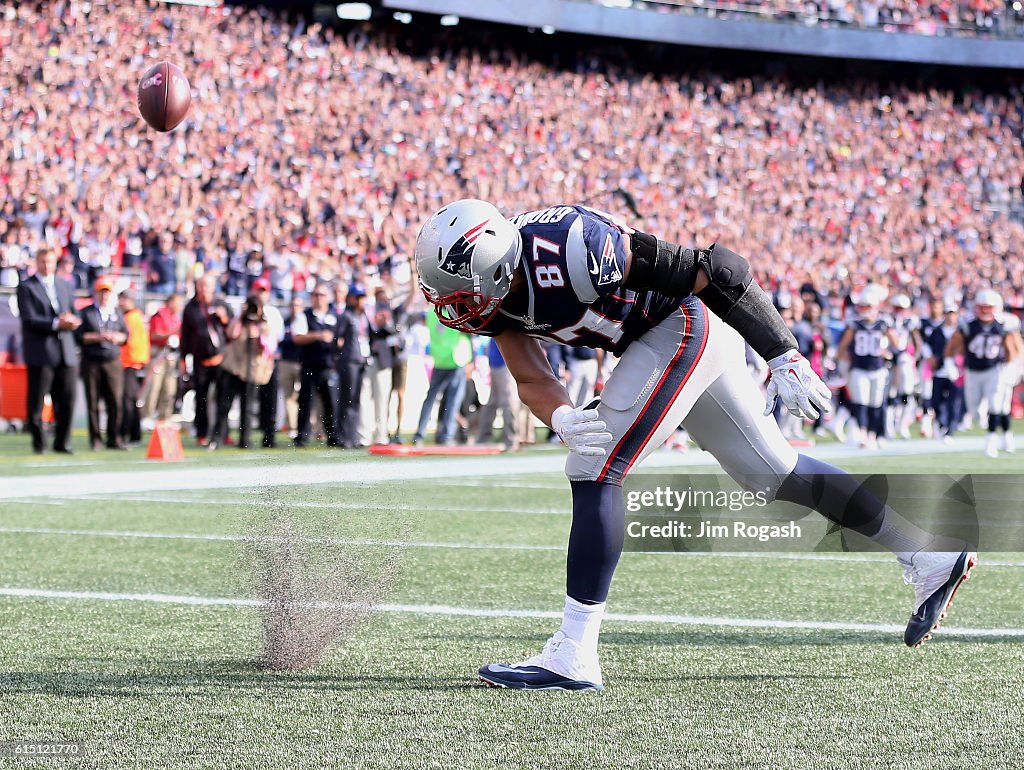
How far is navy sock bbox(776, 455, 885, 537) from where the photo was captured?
4125mm

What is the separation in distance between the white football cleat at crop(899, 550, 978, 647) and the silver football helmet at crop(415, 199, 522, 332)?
58.8 inches

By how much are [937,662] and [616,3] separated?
2792 centimetres

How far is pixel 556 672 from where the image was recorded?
3.77 meters

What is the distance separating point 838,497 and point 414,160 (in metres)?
19.7

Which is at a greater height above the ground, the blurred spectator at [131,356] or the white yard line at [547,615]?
the white yard line at [547,615]

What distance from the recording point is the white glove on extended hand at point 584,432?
382 centimetres

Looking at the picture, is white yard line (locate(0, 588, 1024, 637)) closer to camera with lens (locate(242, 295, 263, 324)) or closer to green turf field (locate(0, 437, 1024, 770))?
green turf field (locate(0, 437, 1024, 770))

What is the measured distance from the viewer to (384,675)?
395 centimetres

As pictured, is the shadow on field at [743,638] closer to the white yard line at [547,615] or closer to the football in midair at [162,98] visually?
the white yard line at [547,615]

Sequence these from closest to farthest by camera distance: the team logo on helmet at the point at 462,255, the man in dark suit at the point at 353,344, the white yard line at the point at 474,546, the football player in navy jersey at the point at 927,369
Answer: the team logo on helmet at the point at 462,255 < the white yard line at the point at 474,546 < the man in dark suit at the point at 353,344 < the football player in navy jersey at the point at 927,369

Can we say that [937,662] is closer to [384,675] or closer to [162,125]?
[384,675]
